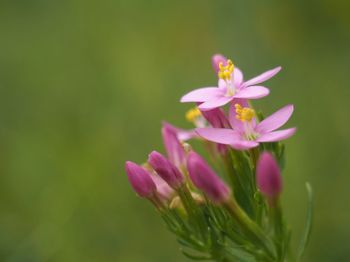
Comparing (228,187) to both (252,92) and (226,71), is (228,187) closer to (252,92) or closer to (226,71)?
(252,92)

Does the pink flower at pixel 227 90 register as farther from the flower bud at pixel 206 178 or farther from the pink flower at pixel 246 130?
the flower bud at pixel 206 178

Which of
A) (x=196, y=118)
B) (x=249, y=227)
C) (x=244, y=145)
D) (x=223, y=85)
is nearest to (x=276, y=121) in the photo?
(x=244, y=145)

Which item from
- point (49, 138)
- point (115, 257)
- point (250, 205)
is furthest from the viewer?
point (49, 138)

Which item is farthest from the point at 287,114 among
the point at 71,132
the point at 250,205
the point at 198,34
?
the point at 198,34

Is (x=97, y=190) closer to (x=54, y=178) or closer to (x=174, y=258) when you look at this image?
(x=54, y=178)

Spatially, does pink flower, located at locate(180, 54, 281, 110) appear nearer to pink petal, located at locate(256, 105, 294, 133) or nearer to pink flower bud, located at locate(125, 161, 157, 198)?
pink petal, located at locate(256, 105, 294, 133)

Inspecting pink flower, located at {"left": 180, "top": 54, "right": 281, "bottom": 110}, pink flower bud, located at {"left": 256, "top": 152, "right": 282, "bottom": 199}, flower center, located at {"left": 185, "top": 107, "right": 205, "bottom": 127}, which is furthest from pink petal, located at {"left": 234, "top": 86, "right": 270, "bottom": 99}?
flower center, located at {"left": 185, "top": 107, "right": 205, "bottom": 127}

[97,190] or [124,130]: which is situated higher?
[124,130]
